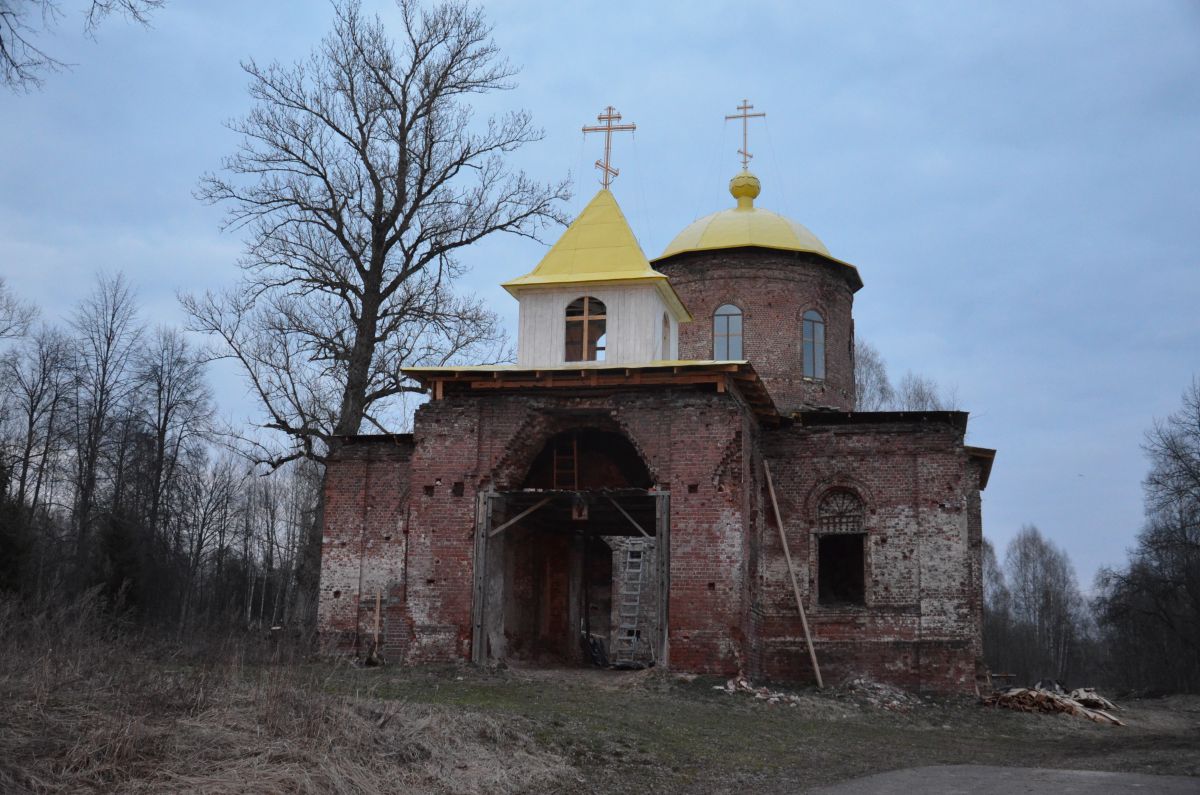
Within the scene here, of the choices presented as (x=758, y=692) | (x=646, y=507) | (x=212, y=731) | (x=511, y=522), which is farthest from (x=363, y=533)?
(x=212, y=731)

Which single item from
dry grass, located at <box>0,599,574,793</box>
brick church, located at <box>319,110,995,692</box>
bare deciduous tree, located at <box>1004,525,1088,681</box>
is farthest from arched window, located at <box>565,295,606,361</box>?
bare deciduous tree, located at <box>1004,525,1088,681</box>

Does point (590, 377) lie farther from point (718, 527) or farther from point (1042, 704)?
point (1042, 704)

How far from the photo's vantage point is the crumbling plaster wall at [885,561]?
20.8m

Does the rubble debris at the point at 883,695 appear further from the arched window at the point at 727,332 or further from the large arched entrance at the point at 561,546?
the arched window at the point at 727,332

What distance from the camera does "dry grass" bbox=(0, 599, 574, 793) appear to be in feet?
25.3

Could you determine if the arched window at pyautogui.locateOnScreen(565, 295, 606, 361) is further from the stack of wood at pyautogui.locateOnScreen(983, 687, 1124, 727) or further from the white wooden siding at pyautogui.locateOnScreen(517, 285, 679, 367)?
the stack of wood at pyautogui.locateOnScreen(983, 687, 1124, 727)

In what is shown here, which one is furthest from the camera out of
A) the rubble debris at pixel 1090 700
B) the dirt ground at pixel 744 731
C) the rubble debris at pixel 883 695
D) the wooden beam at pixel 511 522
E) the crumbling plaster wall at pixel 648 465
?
the rubble debris at pixel 1090 700

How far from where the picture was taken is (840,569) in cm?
2480

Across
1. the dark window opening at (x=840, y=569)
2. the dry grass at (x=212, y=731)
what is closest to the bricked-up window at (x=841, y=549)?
the dark window opening at (x=840, y=569)

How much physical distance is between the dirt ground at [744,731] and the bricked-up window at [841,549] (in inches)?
125

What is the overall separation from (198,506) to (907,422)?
95.9 ft

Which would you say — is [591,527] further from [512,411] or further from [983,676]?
[983,676]

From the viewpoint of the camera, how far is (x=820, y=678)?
20.8 metres

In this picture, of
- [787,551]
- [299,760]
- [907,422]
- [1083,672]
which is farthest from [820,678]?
[1083,672]
